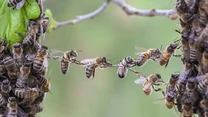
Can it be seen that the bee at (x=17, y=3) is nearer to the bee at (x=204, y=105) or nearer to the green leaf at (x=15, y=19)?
the green leaf at (x=15, y=19)

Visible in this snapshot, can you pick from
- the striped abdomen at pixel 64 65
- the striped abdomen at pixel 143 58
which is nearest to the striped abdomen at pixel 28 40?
the striped abdomen at pixel 64 65

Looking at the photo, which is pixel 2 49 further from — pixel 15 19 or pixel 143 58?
pixel 143 58

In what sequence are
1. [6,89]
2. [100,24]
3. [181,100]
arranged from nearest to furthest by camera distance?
[181,100] → [6,89] → [100,24]

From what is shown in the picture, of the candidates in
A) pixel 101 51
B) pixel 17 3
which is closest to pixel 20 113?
pixel 17 3

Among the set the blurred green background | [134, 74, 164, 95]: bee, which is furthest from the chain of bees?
the blurred green background

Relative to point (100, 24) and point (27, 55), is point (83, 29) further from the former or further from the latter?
point (27, 55)

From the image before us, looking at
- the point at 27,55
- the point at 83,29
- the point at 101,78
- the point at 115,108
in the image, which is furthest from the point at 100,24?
the point at 27,55
